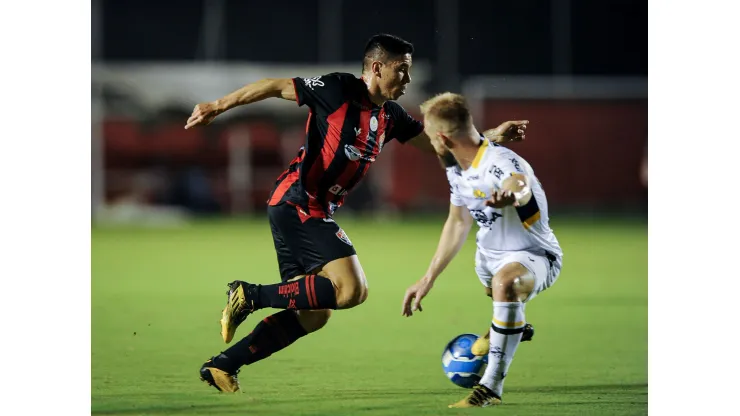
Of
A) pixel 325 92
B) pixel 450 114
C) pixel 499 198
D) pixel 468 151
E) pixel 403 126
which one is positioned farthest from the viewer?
pixel 403 126

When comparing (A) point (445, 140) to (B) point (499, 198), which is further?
(A) point (445, 140)

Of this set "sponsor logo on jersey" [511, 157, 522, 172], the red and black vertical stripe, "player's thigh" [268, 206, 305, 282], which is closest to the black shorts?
"player's thigh" [268, 206, 305, 282]

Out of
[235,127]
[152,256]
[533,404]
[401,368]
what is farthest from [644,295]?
[235,127]

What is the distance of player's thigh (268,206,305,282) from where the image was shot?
5.61m

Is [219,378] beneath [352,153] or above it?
beneath

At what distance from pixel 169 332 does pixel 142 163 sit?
16.9 m

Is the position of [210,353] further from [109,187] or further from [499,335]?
[109,187]

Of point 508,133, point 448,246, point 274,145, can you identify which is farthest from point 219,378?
point 274,145

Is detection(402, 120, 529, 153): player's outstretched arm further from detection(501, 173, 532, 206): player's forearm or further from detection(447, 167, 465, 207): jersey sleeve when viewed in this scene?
detection(501, 173, 532, 206): player's forearm

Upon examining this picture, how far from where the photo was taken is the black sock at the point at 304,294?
17.6 feet

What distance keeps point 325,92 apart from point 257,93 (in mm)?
491

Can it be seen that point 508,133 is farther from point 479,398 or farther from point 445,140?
point 479,398

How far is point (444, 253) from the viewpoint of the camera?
5410 millimetres
